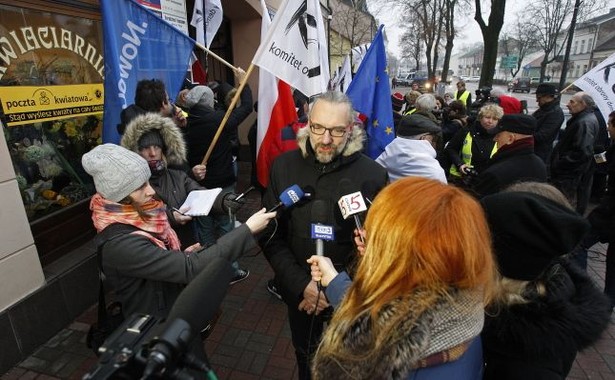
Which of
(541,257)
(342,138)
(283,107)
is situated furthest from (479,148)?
(541,257)

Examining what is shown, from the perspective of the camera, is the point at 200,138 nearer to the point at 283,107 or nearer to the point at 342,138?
the point at 283,107

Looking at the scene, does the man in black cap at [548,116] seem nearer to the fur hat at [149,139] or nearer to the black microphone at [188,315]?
the fur hat at [149,139]

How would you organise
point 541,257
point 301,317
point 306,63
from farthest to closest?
point 306,63, point 301,317, point 541,257

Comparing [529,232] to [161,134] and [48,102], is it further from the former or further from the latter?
[48,102]

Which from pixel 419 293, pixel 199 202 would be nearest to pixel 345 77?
pixel 199 202

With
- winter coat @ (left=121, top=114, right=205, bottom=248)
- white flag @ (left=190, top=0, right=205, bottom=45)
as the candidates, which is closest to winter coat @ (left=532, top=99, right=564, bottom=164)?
white flag @ (left=190, top=0, right=205, bottom=45)

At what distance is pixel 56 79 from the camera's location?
144 inches

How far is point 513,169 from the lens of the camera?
316cm

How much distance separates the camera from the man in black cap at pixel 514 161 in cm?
315

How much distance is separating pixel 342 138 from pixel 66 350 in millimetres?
2966

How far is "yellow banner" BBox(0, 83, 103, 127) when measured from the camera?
3244 mm

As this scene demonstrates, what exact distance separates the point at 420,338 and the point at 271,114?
A: 3.29m

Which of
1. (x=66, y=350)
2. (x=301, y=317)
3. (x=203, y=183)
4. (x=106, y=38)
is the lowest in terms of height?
(x=66, y=350)

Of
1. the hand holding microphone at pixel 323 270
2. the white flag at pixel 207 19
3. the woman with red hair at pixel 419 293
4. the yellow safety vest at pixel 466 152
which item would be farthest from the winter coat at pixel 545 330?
the white flag at pixel 207 19
